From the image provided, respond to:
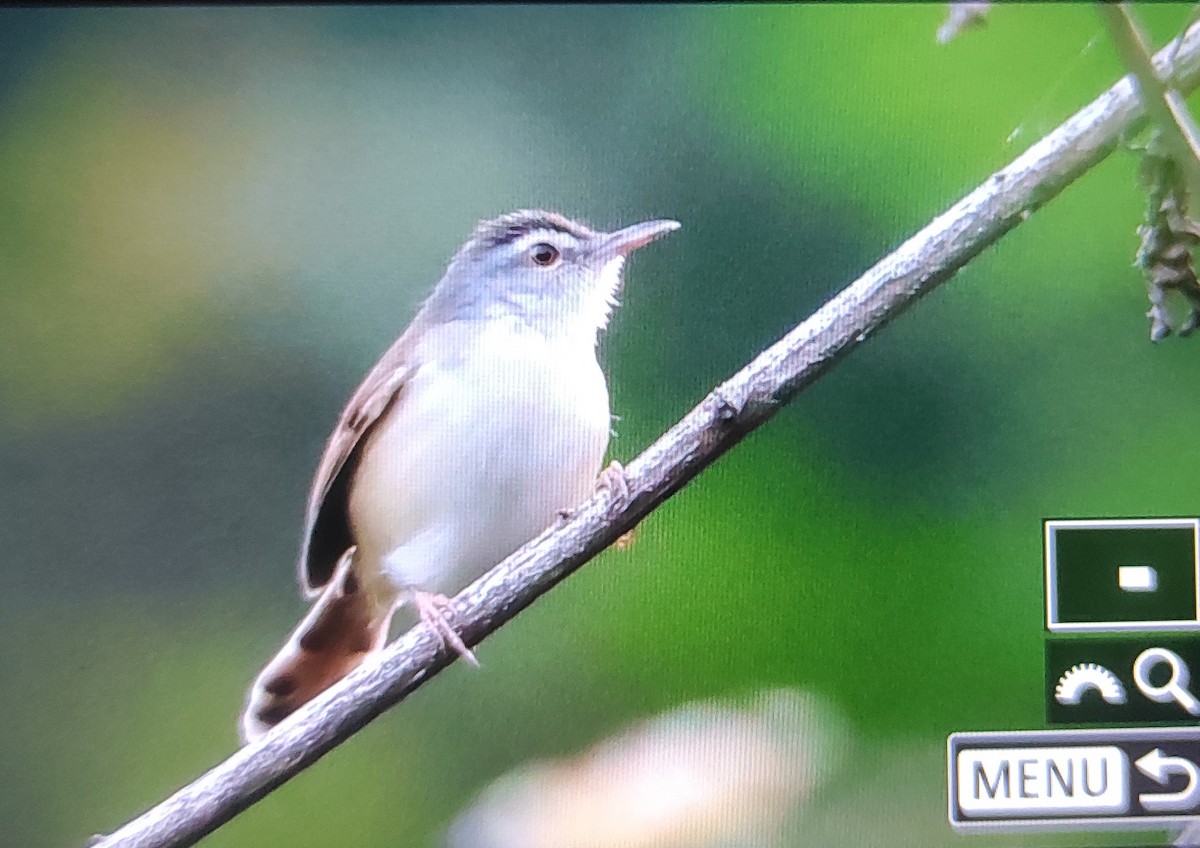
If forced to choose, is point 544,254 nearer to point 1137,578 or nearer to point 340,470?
point 340,470

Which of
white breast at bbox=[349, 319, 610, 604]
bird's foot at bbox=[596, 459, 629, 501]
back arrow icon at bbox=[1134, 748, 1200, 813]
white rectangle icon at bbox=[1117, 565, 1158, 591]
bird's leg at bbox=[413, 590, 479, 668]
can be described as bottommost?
back arrow icon at bbox=[1134, 748, 1200, 813]

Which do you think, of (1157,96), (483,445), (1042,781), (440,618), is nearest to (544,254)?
(483,445)

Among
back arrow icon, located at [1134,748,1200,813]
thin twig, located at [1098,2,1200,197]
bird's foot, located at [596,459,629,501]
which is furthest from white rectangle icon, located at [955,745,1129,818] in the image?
thin twig, located at [1098,2,1200,197]

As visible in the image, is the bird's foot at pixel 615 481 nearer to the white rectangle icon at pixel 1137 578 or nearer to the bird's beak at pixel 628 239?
the bird's beak at pixel 628 239

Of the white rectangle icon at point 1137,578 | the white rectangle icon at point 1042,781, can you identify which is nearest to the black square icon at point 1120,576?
the white rectangle icon at point 1137,578

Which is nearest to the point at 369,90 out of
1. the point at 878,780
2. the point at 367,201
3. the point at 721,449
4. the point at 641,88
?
the point at 367,201

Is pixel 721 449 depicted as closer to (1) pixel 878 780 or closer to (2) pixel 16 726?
(1) pixel 878 780

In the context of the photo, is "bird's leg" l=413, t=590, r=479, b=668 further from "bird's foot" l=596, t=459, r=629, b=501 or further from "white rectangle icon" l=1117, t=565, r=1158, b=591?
"white rectangle icon" l=1117, t=565, r=1158, b=591
